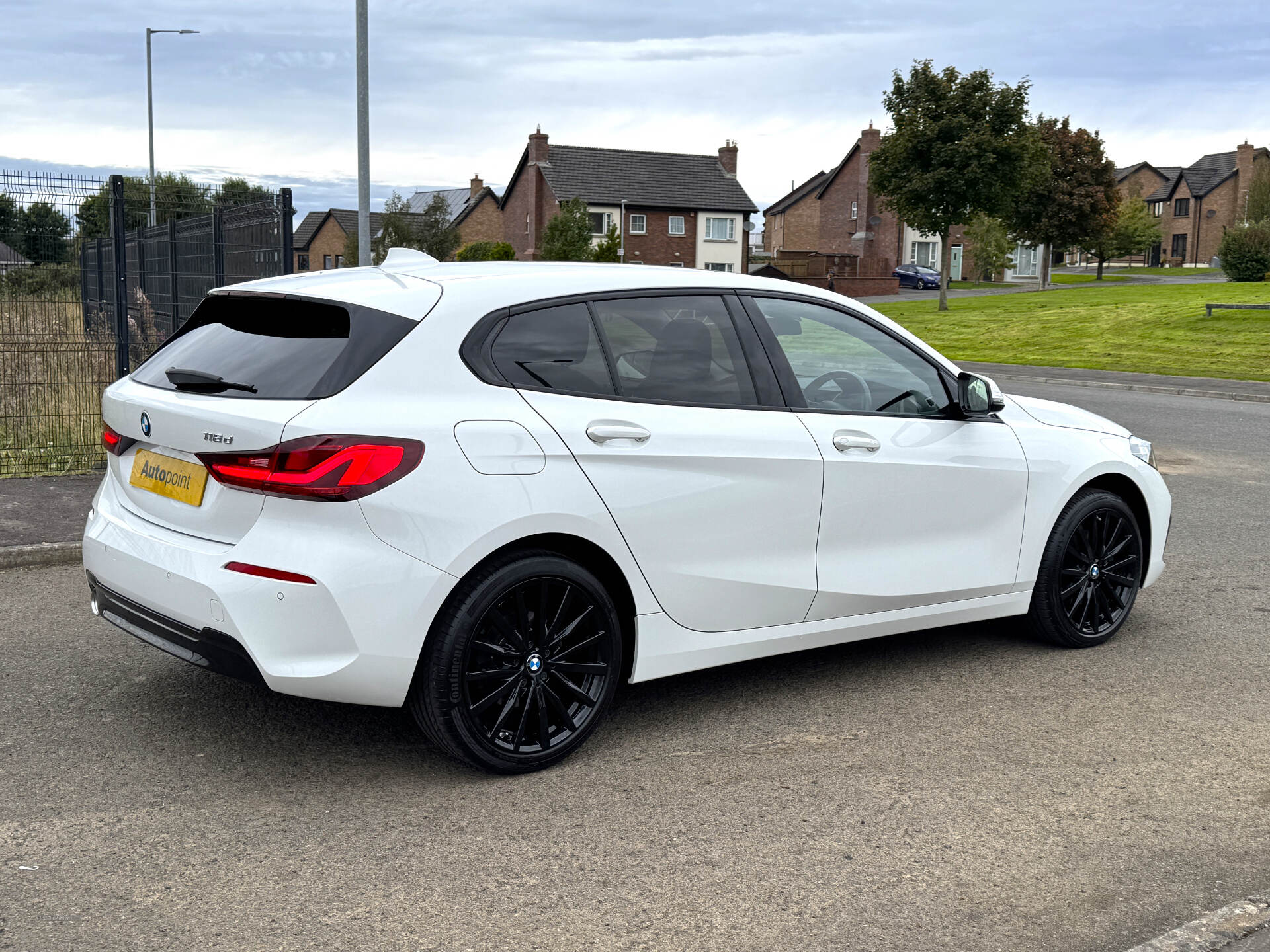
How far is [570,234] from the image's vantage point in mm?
55938

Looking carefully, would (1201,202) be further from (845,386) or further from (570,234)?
(845,386)

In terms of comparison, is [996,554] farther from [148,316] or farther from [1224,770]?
[148,316]

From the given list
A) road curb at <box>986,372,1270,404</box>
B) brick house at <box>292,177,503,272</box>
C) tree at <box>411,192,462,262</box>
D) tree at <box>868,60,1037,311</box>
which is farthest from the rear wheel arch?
brick house at <box>292,177,503,272</box>

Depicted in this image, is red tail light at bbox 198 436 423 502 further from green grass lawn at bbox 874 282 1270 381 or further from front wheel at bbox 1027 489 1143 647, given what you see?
green grass lawn at bbox 874 282 1270 381

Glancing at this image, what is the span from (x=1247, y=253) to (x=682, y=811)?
49138mm

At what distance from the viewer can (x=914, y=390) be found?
16.9ft

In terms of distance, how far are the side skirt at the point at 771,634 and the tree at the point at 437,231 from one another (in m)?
55.0

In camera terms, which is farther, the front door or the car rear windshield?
the front door

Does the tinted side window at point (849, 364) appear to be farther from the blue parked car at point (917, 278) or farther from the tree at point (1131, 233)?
the tree at point (1131, 233)

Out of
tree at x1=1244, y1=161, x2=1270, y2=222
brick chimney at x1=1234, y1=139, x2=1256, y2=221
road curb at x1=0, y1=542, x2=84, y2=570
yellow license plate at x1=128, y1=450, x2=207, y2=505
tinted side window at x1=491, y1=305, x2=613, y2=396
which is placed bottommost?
road curb at x1=0, y1=542, x2=84, y2=570

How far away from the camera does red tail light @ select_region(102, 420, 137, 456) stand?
14.4 feet

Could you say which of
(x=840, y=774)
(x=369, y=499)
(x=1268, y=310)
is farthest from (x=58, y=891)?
(x=1268, y=310)

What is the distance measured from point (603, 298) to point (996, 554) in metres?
2.08

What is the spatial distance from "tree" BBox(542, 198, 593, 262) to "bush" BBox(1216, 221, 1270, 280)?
83.2ft
